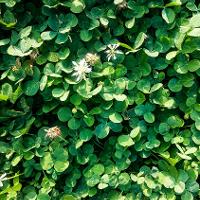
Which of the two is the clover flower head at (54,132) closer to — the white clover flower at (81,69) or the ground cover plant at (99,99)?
the ground cover plant at (99,99)

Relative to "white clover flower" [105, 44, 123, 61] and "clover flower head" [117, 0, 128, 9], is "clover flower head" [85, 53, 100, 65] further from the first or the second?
"clover flower head" [117, 0, 128, 9]

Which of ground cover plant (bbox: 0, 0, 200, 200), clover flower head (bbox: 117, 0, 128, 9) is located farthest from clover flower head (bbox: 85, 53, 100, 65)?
clover flower head (bbox: 117, 0, 128, 9)

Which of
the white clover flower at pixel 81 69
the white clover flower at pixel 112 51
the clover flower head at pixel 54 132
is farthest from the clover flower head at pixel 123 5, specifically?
the clover flower head at pixel 54 132

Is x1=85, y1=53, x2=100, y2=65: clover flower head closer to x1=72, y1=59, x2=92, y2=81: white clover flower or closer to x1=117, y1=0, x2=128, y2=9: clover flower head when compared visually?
x1=72, y1=59, x2=92, y2=81: white clover flower

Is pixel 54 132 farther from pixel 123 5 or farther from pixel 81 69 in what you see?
pixel 123 5

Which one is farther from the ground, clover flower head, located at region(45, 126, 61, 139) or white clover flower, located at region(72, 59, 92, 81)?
white clover flower, located at region(72, 59, 92, 81)

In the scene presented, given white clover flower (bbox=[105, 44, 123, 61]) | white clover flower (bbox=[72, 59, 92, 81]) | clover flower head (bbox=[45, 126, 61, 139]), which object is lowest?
clover flower head (bbox=[45, 126, 61, 139])

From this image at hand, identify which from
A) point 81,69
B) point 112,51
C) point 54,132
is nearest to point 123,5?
point 112,51

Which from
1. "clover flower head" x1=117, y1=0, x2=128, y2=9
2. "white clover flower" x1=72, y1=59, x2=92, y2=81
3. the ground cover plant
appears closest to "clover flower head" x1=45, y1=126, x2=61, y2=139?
the ground cover plant

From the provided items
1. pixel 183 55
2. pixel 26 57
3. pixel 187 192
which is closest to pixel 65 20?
pixel 26 57

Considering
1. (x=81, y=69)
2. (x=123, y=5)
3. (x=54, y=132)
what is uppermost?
(x=123, y=5)
